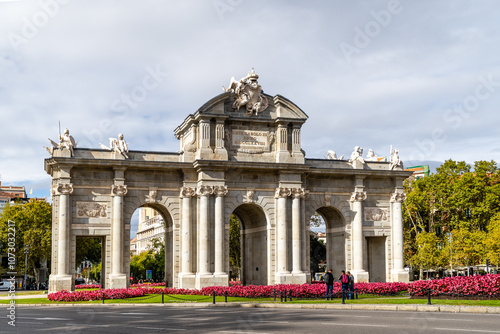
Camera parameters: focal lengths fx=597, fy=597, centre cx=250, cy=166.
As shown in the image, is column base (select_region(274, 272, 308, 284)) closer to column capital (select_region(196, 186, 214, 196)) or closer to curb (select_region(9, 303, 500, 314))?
column capital (select_region(196, 186, 214, 196))

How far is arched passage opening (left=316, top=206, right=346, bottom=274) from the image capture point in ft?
165

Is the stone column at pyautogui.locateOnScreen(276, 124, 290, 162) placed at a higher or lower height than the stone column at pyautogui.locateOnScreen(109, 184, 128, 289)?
higher

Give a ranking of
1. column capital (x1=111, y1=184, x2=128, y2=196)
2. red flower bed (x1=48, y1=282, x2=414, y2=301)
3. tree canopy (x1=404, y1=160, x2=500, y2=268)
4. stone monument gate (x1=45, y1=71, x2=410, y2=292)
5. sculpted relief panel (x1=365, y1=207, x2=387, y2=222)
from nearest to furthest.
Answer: red flower bed (x1=48, y1=282, x2=414, y2=301) → stone monument gate (x1=45, y1=71, x2=410, y2=292) → column capital (x1=111, y1=184, x2=128, y2=196) → sculpted relief panel (x1=365, y1=207, x2=387, y2=222) → tree canopy (x1=404, y1=160, x2=500, y2=268)

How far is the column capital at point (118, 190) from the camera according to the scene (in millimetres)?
Answer: 43812

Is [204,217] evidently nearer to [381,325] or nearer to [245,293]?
[245,293]

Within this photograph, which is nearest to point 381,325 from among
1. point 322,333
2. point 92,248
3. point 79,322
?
point 322,333

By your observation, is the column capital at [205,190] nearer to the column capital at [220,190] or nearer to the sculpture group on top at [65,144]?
the column capital at [220,190]

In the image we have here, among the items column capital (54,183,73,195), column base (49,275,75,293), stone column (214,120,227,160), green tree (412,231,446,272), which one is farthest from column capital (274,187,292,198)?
green tree (412,231,446,272)

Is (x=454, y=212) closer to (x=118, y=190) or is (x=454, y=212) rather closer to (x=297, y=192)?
(x=297, y=192)

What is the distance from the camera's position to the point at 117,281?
4306 cm

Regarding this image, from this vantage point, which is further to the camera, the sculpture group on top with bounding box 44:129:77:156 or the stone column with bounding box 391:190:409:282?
the stone column with bounding box 391:190:409:282

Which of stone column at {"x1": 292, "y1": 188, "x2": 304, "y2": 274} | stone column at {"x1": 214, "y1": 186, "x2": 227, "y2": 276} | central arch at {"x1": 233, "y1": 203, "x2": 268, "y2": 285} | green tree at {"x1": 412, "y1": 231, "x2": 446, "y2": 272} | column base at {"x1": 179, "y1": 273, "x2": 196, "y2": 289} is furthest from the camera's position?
green tree at {"x1": 412, "y1": 231, "x2": 446, "y2": 272}

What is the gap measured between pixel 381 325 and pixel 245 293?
19.5m

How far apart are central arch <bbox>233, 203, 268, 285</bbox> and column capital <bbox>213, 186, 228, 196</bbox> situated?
10.8 ft
